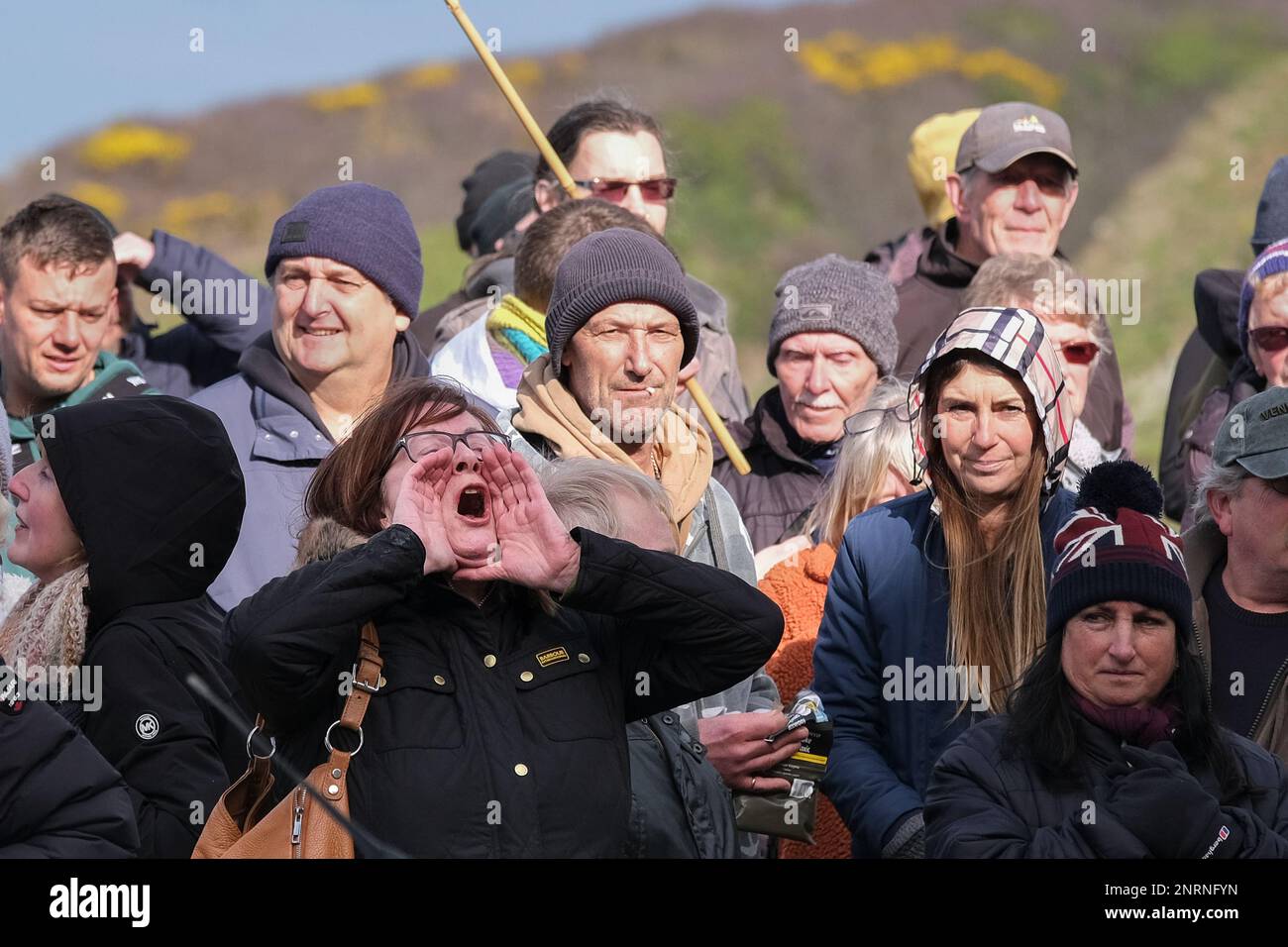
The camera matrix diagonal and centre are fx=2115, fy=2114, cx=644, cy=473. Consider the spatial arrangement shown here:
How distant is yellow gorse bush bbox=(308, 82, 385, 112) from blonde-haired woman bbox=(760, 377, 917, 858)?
25408 millimetres

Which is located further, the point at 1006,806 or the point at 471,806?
the point at 1006,806

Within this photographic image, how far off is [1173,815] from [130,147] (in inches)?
1036

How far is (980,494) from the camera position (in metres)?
5.19

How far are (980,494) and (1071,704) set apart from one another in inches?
31.3

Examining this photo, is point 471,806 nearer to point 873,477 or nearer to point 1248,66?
point 873,477

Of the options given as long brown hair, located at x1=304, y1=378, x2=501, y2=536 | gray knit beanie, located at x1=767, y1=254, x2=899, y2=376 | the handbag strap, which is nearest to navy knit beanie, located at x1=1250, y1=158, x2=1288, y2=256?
gray knit beanie, located at x1=767, y1=254, x2=899, y2=376

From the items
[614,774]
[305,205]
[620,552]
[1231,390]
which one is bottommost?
[614,774]

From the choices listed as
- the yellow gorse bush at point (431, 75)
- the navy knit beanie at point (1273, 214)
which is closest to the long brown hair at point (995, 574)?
the navy knit beanie at point (1273, 214)

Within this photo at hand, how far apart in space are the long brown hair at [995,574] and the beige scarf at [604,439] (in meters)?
0.66

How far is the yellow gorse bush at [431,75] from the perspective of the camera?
3041 cm

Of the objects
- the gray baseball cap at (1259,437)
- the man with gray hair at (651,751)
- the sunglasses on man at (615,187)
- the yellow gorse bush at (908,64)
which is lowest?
the man with gray hair at (651,751)

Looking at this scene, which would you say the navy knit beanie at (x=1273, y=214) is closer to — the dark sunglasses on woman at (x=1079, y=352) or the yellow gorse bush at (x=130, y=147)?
the dark sunglasses on woman at (x=1079, y=352)

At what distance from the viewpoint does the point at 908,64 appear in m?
29.1
